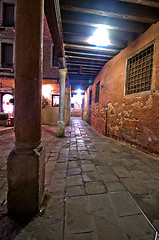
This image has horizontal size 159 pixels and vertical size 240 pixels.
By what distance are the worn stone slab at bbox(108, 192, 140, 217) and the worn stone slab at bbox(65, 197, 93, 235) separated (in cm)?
36

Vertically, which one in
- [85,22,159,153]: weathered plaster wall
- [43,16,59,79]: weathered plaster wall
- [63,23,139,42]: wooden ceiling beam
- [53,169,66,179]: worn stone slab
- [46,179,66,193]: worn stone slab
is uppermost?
[43,16,59,79]: weathered plaster wall

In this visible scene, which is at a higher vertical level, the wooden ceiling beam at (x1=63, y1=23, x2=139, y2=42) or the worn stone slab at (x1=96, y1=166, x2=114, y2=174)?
the wooden ceiling beam at (x1=63, y1=23, x2=139, y2=42)

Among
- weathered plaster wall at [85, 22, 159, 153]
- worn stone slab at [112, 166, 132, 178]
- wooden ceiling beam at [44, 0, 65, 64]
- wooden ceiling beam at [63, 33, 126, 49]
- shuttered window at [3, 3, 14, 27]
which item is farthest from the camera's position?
shuttered window at [3, 3, 14, 27]

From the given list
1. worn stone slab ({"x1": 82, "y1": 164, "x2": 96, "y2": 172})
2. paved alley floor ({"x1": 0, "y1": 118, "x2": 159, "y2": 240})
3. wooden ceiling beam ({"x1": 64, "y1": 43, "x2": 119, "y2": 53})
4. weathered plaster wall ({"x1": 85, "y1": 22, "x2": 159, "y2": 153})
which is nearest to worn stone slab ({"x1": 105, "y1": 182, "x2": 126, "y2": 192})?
paved alley floor ({"x1": 0, "y1": 118, "x2": 159, "y2": 240})

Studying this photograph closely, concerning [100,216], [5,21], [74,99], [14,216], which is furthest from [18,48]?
[74,99]

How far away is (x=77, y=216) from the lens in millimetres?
1303

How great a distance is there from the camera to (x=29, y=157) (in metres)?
1.32

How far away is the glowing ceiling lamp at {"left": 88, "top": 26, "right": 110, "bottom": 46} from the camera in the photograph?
3803 mm

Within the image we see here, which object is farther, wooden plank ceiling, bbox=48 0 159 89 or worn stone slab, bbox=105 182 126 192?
wooden plank ceiling, bbox=48 0 159 89

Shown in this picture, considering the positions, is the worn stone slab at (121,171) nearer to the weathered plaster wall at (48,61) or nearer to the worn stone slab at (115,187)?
the worn stone slab at (115,187)

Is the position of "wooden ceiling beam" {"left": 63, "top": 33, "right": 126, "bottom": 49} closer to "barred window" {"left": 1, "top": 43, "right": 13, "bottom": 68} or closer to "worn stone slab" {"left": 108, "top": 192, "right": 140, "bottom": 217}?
"worn stone slab" {"left": 108, "top": 192, "right": 140, "bottom": 217}

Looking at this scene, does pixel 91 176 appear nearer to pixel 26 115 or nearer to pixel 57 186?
pixel 57 186

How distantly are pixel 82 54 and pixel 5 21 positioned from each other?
9.82 m

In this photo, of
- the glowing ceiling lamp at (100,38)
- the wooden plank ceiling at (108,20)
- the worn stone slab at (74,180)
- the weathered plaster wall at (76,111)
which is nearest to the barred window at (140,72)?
the wooden plank ceiling at (108,20)
